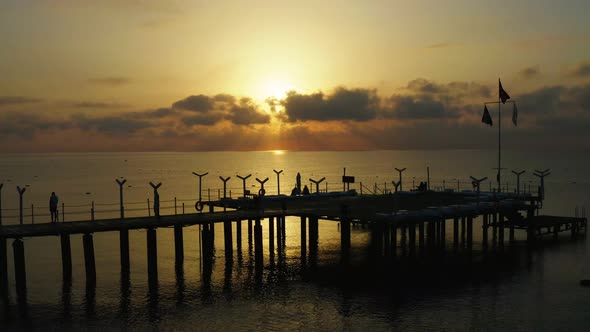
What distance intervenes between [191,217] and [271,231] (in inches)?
Result: 404

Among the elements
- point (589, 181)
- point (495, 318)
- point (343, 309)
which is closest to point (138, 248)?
point (343, 309)

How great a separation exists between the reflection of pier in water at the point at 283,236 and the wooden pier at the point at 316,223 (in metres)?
0.06

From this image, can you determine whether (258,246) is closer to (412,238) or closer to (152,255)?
(152,255)

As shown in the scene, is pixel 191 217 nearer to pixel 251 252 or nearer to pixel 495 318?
pixel 251 252

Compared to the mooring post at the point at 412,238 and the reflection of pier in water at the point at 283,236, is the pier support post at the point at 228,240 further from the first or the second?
the mooring post at the point at 412,238

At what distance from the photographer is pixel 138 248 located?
5962 cm

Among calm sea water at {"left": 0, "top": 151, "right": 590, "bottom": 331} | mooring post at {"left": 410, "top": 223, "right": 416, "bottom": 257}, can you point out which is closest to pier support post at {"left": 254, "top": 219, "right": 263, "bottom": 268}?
calm sea water at {"left": 0, "top": 151, "right": 590, "bottom": 331}

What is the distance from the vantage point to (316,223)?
2015 inches

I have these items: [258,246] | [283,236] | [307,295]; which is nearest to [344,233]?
[258,246]

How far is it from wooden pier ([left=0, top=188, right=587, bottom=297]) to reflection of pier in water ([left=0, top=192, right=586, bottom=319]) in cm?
6

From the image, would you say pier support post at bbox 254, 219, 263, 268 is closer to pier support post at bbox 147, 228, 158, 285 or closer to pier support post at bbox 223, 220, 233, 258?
pier support post at bbox 223, 220, 233, 258

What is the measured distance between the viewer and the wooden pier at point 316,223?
134 ft

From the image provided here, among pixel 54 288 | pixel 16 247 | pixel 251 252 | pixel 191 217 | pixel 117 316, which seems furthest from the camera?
pixel 251 252

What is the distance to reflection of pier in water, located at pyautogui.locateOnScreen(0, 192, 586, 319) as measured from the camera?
4016 centimetres
